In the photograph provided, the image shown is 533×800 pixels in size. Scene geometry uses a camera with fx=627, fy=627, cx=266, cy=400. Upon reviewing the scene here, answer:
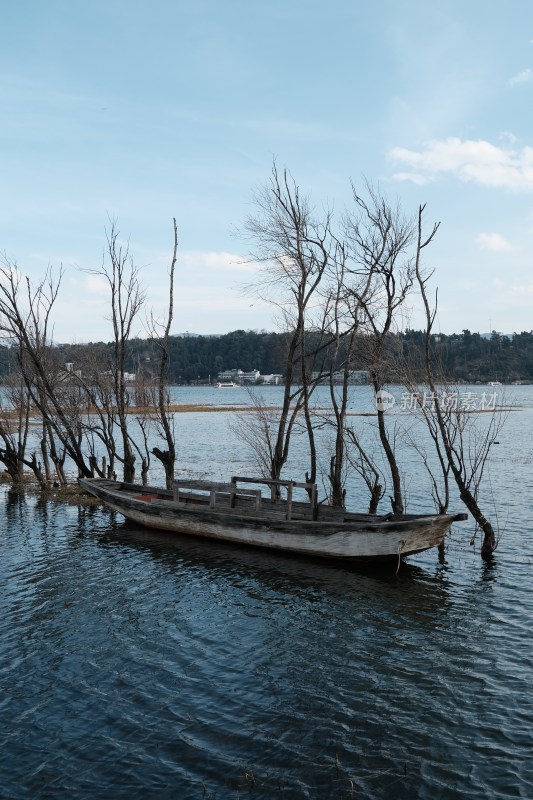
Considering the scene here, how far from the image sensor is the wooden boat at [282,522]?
48.6ft

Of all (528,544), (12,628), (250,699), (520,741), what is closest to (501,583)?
(528,544)

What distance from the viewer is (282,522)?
16516 mm

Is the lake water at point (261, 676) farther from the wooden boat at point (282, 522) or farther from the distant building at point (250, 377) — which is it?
the distant building at point (250, 377)

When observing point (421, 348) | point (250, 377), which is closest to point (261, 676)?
point (421, 348)

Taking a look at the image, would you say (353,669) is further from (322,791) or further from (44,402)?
(44,402)

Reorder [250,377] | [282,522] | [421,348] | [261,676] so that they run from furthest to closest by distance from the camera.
→ [250,377]
[421,348]
[282,522]
[261,676]

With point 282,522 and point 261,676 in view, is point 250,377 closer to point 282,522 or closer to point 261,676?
point 282,522

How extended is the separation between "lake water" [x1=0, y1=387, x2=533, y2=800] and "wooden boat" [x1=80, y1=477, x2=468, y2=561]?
54 cm

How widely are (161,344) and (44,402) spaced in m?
6.44

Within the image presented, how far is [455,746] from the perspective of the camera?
781 cm

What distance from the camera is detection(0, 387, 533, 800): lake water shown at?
7238mm

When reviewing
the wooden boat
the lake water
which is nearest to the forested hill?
the wooden boat

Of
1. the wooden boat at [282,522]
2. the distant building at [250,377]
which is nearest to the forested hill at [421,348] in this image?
the distant building at [250,377]

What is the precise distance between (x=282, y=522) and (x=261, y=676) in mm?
6854
